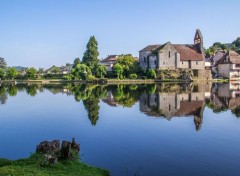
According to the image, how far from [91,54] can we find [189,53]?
3308cm

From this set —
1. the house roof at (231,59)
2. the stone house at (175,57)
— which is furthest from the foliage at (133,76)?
the house roof at (231,59)

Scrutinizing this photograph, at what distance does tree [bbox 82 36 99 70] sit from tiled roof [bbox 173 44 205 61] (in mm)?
27472

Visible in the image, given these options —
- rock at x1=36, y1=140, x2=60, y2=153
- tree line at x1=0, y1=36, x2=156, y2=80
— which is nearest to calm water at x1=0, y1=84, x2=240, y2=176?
rock at x1=36, y1=140, x2=60, y2=153

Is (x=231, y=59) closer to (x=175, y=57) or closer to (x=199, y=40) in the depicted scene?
(x=199, y=40)

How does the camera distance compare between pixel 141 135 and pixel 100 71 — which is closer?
pixel 141 135

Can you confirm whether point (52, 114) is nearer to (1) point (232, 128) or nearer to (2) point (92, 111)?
(2) point (92, 111)

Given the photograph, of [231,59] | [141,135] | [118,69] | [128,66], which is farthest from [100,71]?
[141,135]

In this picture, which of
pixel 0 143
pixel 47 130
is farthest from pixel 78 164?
pixel 47 130

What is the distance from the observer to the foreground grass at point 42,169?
425 inches

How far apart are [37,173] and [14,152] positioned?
6339mm

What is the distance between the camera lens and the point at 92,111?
31.8 meters

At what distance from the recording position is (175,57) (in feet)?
310

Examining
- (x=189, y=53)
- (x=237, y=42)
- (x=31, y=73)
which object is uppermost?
(x=237, y=42)

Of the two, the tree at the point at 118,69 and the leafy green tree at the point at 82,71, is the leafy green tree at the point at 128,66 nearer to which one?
the tree at the point at 118,69
